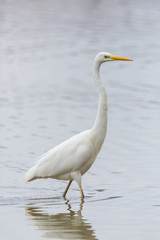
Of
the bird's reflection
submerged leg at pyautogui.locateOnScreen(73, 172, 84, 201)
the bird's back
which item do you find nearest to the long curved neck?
the bird's back

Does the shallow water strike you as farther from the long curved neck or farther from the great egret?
the long curved neck

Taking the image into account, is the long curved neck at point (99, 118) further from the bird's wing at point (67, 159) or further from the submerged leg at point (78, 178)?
the submerged leg at point (78, 178)

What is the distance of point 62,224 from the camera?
7.70 m

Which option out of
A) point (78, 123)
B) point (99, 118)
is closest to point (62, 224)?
point (99, 118)

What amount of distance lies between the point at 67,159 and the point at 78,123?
4.51 meters

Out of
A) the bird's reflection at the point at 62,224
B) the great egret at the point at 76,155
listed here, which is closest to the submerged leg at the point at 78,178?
the great egret at the point at 76,155

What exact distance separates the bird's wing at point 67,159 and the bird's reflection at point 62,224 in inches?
22.4

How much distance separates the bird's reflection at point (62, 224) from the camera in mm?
7291

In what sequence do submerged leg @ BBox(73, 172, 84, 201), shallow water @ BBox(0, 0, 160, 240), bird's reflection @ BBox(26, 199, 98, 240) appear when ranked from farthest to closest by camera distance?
submerged leg @ BBox(73, 172, 84, 201)
shallow water @ BBox(0, 0, 160, 240)
bird's reflection @ BBox(26, 199, 98, 240)

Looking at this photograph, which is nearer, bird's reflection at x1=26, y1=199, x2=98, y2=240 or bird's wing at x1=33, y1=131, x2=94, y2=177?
bird's reflection at x1=26, y1=199, x2=98, y2=240

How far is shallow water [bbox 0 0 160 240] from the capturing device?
25.7ft

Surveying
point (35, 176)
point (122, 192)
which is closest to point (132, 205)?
point (122, 192)

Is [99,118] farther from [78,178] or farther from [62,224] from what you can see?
[62,224]

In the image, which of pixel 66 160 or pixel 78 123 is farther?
pixel 78 123
